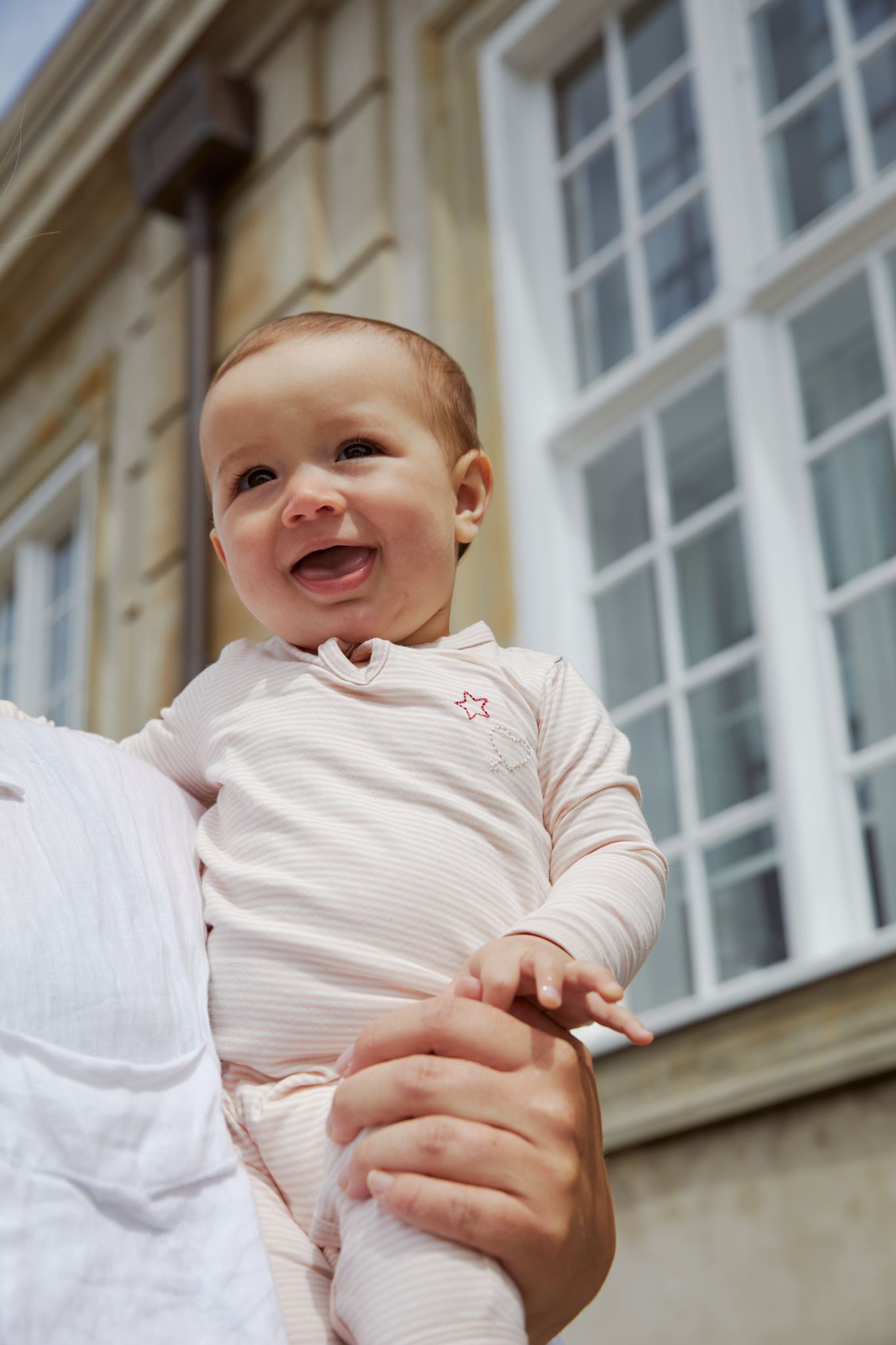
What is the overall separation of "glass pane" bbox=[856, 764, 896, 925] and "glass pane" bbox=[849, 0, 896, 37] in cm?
231

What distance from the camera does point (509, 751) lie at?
1.37 m

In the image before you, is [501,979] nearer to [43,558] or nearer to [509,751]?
[509,751]

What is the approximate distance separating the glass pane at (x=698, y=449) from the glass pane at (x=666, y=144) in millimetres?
840

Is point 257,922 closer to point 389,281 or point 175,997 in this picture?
point 175,997

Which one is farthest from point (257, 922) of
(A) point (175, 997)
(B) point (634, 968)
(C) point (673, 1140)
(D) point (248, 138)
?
(D) point (248, 138)

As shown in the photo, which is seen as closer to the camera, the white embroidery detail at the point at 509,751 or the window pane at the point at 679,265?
the white embroidery detail at the point at 509,751

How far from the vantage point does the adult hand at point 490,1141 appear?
3.16 ft

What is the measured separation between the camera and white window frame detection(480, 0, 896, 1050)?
384cm

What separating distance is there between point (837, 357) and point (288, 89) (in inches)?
117

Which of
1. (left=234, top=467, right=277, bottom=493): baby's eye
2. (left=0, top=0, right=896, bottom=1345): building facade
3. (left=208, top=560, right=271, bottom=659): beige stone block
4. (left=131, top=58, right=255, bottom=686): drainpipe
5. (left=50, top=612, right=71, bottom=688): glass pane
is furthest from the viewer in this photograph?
(left=50, top=612, right=71, bottom=688): glass pane

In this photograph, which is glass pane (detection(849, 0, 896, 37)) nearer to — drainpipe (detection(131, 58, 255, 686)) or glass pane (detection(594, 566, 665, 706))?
glass pane (detection(594, 566, 665, 706))

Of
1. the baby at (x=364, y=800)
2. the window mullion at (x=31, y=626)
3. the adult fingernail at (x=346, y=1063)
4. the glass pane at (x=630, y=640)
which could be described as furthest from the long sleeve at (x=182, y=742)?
the window mullion at (x=31, y=626)

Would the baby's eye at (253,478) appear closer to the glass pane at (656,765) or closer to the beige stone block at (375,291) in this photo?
the glass pane at (656,765)

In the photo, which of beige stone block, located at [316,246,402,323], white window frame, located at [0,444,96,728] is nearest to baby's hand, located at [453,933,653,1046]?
beige stone block, located at [316,246,402,323]
